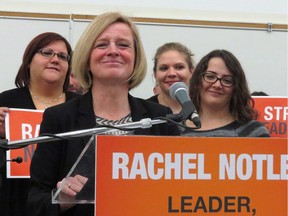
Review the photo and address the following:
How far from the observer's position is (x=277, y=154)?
5.11 ft

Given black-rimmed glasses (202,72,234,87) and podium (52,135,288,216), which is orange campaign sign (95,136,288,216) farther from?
black-rimmed glasses (202,72,234,87)

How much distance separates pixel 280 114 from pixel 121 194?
2.13 meters

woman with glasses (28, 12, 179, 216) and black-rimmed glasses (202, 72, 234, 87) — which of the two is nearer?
woman with glasses (28, 12, 179, 216)

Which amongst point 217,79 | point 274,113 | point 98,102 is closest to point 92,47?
point 98,102

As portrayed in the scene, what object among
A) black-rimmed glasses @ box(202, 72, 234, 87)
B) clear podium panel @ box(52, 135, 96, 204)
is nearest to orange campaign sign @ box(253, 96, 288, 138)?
black-rimmed glasses @ box(202, 72, 234, 87)

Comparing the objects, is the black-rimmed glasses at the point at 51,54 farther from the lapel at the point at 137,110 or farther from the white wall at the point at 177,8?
the white wall at the point at 177,8

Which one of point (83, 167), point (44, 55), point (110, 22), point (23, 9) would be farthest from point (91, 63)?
point (23, 9)

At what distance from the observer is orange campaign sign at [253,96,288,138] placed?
11.1 feet

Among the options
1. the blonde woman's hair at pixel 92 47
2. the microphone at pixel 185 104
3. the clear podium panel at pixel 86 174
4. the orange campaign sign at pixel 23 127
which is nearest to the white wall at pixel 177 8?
the orange campaign sign at pixel 23 127

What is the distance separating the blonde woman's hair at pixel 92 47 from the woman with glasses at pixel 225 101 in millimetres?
551

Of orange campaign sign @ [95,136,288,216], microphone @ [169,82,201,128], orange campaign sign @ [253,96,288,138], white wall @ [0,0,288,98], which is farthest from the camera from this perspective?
white wall @ [0,0,288,98]

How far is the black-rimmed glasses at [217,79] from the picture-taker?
2730mm

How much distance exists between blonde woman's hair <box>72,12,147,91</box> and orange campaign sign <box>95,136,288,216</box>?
26.2 inches

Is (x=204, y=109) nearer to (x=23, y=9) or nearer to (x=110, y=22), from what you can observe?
A: (x=110, y=22)
